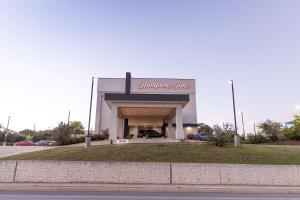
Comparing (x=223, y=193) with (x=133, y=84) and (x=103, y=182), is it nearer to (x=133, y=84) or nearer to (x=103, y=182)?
(x=103, y=182)

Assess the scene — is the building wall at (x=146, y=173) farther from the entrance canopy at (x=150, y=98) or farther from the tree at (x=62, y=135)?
the tree at (x=62, y=135)

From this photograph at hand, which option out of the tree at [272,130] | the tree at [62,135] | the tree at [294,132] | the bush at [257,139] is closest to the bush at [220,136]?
the bush at [257,139]

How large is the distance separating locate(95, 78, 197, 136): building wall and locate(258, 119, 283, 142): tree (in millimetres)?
16813

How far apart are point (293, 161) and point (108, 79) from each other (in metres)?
40.5

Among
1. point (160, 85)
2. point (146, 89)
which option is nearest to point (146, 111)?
point (146, 89)

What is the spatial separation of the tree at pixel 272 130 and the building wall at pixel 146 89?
16813mm

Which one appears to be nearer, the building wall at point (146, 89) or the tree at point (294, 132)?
the tree at point (294, 132)

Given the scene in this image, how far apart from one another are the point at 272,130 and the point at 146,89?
24.8 meters

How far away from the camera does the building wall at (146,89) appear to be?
50938 mm

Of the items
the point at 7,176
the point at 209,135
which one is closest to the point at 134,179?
the point at 7,176

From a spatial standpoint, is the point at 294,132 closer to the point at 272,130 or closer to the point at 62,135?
the point at 272,130

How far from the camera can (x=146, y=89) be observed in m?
51.4

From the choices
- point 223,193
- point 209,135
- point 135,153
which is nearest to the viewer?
point 223,193

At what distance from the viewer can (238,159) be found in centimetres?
1803
